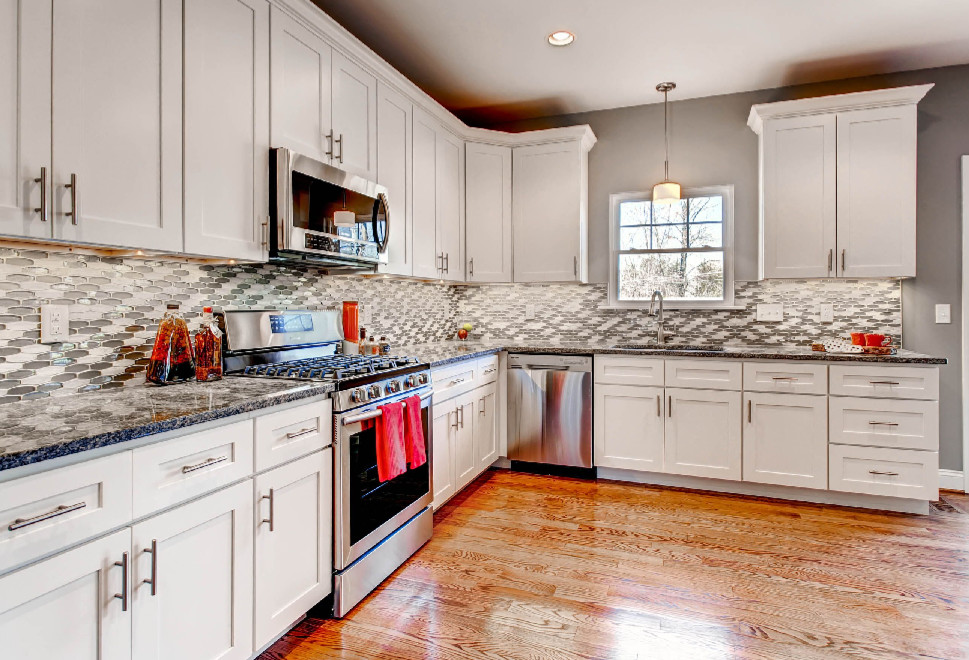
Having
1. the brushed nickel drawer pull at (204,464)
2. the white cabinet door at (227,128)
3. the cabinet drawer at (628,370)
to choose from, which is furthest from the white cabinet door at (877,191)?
the brushed nickel drawer pull at (204,464)

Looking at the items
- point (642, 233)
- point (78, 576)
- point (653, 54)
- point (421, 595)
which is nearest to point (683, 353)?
point (642, 233)

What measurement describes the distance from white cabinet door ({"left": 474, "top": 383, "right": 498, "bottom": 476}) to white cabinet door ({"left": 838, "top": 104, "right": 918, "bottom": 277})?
2418mm

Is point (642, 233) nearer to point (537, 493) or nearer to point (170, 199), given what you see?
point (537, 493)

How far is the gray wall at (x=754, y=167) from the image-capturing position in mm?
3539

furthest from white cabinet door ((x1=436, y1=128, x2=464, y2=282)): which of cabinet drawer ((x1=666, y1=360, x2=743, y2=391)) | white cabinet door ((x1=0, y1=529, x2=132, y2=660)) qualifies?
white cabinet door ((x1=0, y1=529, x2=132, y2=660))

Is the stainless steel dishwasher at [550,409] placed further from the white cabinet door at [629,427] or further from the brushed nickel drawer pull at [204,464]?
the brushed nickel drawer pull at [204,464]

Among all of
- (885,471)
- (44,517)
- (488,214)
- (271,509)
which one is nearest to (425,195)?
(488,214)

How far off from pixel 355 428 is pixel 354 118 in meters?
1.61

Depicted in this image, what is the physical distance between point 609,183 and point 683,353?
156cm

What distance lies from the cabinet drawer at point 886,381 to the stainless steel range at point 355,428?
7.99ft

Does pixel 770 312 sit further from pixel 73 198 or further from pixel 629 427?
pixel 73 198

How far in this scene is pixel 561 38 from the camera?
3197mm

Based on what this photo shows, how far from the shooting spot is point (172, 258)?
207 centimetres

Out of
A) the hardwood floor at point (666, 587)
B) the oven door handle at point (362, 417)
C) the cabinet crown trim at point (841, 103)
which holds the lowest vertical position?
the hardwood floor at point (666, 587)
